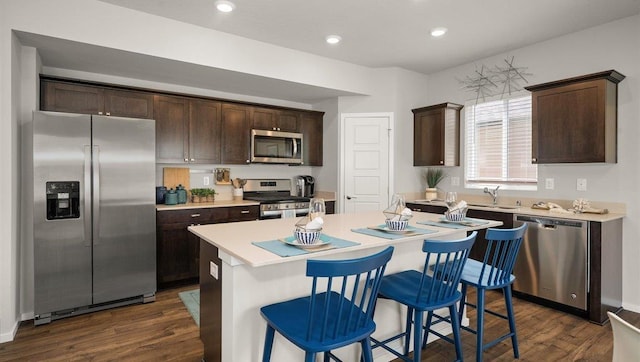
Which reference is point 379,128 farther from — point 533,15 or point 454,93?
point 533,15

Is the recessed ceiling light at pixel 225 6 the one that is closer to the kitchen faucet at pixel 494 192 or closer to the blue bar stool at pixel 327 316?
the blue bar stool at pixel 327 316

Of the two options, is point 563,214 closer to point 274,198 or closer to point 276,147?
point 274,198

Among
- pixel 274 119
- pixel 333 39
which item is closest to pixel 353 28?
pixel 333 39

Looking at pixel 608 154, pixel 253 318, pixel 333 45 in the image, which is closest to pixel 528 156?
pixel 608 154

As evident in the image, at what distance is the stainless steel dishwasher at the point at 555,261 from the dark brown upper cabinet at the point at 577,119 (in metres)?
0.70

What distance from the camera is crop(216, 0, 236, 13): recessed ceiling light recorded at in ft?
9.71

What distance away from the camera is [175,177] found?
429 cm

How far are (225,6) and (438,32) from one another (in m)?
2.14

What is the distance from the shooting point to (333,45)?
3.98 m

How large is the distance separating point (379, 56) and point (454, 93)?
4.12 ft

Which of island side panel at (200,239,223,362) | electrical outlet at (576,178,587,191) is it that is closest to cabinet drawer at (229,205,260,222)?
island side panel at (200,239,223,362)

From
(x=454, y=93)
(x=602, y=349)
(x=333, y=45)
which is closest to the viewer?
(x=602, y=349)

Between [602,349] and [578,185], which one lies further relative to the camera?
[578,185]

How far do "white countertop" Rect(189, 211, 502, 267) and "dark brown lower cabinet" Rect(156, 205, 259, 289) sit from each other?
1.60 metres
